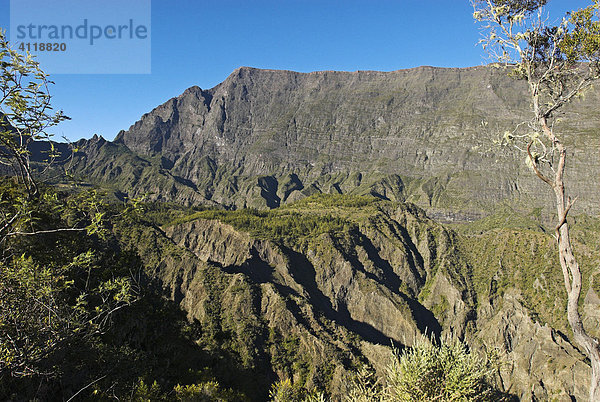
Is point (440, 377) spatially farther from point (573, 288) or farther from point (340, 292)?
point (340, 292)

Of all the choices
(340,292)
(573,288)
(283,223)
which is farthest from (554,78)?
(283,223)

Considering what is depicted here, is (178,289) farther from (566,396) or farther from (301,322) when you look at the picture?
(566,396)

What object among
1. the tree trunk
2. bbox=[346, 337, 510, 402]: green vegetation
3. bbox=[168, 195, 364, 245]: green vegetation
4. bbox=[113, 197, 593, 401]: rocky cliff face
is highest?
the tree trunk

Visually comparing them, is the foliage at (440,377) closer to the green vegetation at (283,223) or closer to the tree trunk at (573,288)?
the tree trunk at (573,288)

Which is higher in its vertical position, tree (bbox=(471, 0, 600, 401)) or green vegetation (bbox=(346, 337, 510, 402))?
tree (bbox=(471, 0, 600, 401))

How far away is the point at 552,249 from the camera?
133m

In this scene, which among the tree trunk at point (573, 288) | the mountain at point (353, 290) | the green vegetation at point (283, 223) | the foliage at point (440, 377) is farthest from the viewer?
the green vegetation at point (283, 223)

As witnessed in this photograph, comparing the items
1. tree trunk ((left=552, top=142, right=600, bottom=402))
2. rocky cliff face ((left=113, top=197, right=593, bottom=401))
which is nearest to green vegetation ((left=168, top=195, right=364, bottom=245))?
rocky cliff face ((left=113, top=197, right=593, bottom=401))

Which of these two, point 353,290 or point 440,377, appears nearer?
point 440,377

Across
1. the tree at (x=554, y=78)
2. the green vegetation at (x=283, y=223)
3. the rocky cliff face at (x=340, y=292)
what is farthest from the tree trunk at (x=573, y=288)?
the green vegetation at (x=283, y=223)

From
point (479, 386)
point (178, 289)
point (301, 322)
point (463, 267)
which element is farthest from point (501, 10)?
point (463, 267)

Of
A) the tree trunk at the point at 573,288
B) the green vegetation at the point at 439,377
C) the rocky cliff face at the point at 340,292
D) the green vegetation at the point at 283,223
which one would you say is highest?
the tree trunk at the point at 573,288

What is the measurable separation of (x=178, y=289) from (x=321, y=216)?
7957 centimetres

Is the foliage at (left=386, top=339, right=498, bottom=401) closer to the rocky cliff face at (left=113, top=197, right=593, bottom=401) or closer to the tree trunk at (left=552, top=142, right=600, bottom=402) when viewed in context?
the rocky cliff face at (left=113, top=197, right=593, bottom=401)
